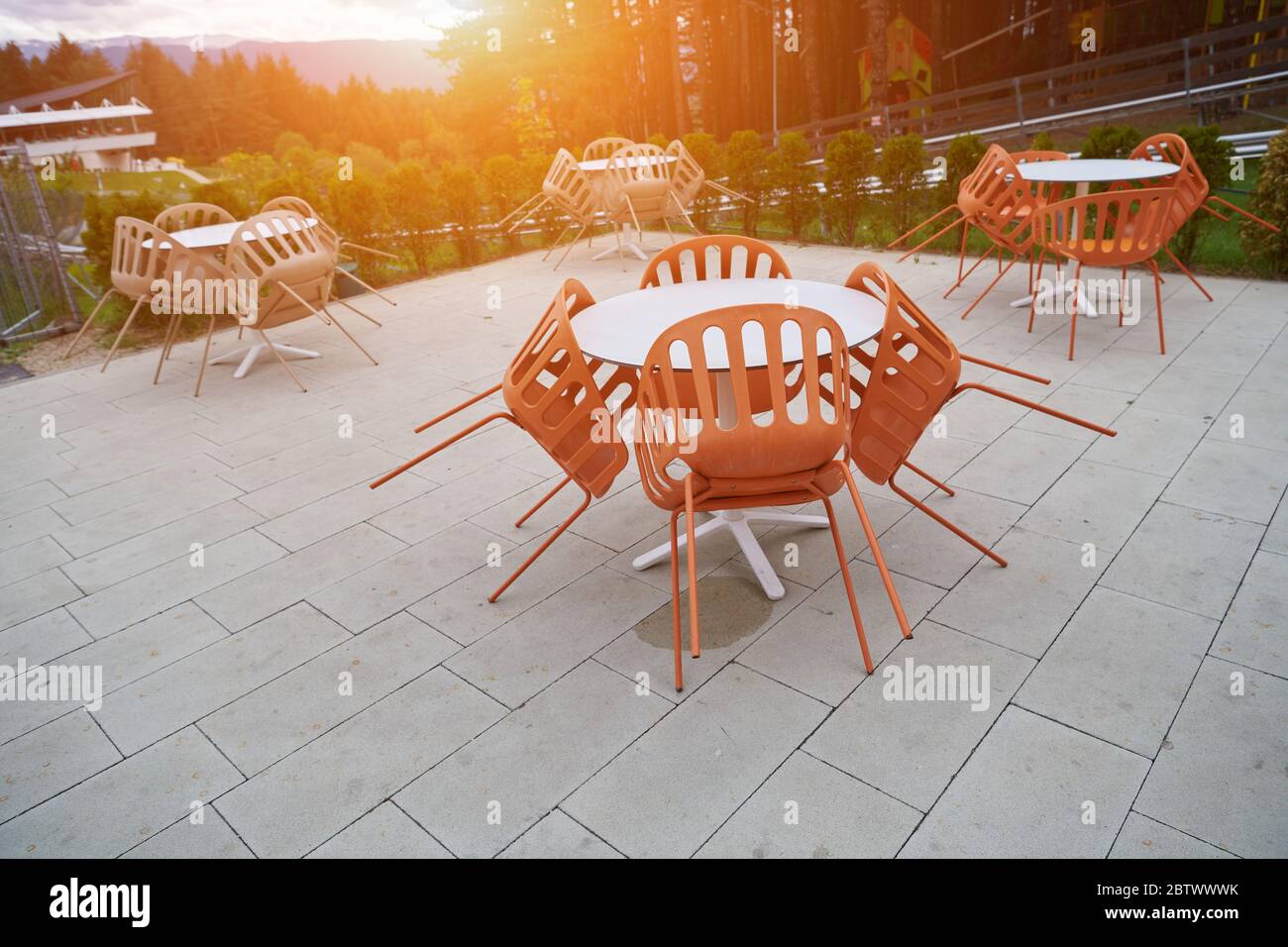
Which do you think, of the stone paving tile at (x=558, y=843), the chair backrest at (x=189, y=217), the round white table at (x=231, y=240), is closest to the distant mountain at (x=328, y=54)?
the chair backrest at (x=189, y=217)

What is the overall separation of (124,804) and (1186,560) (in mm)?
3344

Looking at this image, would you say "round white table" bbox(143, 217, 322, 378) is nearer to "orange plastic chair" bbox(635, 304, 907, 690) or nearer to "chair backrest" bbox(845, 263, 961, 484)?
"orange plastic chair" bbox(635, 304, 907, 690)

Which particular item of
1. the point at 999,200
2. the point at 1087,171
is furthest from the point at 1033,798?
the point at 1087,171

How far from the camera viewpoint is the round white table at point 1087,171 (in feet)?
16.5

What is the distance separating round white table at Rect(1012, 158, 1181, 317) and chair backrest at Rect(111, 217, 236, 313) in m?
5.20

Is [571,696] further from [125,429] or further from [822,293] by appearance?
Answer: [125,429]

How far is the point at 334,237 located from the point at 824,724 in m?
5.13

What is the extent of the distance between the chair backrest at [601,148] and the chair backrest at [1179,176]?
4.80 meters

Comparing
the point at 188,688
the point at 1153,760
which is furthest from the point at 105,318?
the point at 1153,760

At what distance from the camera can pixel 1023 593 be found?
8.92 feet

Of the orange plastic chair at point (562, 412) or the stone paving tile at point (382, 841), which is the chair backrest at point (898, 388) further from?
the stone paving tile at point (382, 841)

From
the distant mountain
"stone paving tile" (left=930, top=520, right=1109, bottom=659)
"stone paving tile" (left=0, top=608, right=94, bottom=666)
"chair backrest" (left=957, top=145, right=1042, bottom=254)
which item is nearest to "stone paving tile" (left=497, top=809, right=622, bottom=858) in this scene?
"stone paving tile" (left=930, top=520, right=1109, bottom=659)

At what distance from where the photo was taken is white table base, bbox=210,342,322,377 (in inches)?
224

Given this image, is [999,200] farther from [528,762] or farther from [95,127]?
[95,127]
